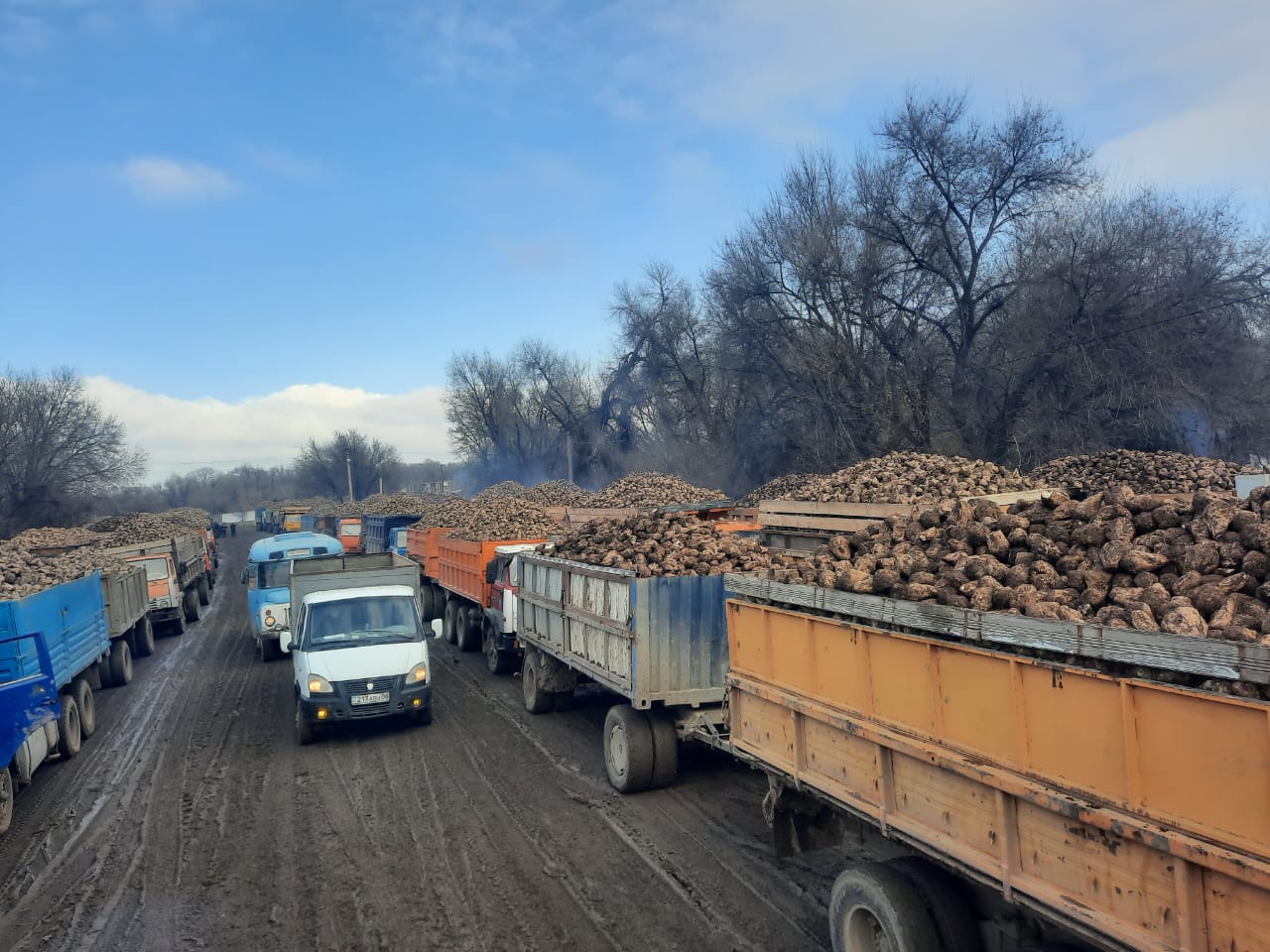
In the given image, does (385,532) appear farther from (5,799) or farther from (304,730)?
(5,799)

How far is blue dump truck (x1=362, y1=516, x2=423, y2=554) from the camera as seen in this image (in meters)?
25.8

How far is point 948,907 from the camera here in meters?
3.90

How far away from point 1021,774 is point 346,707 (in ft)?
27.2

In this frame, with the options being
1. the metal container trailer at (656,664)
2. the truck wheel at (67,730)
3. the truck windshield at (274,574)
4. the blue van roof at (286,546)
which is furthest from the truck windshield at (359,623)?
the blue van roof at (286,546)

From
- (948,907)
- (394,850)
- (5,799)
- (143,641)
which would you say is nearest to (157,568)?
(143,641)

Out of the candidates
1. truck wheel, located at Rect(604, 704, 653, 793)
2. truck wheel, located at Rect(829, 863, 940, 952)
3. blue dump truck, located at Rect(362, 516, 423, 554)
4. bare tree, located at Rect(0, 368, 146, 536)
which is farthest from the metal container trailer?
bare tree, located at Rect(0, 368, 146, 536)

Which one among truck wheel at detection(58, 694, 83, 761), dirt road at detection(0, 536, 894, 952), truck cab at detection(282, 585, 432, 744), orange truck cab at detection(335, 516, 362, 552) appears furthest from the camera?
orange truck cab at detection(335, 516, 362, 552)

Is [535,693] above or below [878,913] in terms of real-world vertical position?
below

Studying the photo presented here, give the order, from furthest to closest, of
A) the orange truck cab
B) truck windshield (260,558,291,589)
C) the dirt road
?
1. the orange truck cab
2. truck windshield (260,558,291,589)
3. the dirt road

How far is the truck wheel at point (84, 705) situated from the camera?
1052cm

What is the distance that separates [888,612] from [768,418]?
2783 centimetres

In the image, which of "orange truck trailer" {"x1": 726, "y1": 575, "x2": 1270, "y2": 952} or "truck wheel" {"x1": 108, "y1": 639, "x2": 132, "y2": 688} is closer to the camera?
"orange truck trailer" {"x1": 726, "y1": 575, "x2": 1270, "y2": 952}

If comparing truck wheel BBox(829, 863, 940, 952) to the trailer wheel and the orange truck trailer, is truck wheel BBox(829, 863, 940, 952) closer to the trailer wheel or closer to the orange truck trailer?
the orange truck trailer

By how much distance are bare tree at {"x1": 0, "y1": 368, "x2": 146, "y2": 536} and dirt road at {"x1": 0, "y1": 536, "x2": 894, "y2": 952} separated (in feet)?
146
